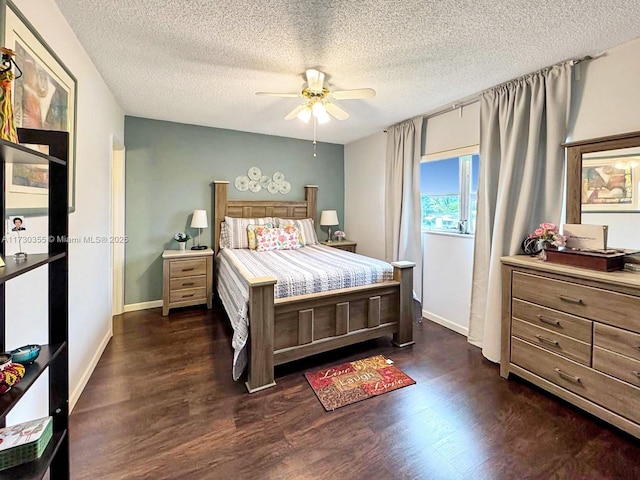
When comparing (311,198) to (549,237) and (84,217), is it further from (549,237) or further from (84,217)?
(549,237)

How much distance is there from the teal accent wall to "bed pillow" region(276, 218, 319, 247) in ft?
1.70

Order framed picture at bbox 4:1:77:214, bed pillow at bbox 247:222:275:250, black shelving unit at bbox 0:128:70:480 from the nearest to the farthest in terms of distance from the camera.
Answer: black shelving unit at bbox 0:128:70:480 → framed picture at bbox 4:1:77:214 → bed pillow at bbox 247:222:275:250

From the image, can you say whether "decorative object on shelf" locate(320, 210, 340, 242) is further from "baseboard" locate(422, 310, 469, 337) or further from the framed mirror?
the framed mirror

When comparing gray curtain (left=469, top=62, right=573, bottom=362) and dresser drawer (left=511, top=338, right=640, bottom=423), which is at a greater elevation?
gray curtain (left=469, top=62, right=573, bottom=362)

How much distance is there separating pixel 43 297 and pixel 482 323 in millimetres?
3308

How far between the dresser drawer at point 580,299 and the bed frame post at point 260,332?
73.2 inches

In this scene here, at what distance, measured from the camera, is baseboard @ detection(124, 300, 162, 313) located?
3.77m

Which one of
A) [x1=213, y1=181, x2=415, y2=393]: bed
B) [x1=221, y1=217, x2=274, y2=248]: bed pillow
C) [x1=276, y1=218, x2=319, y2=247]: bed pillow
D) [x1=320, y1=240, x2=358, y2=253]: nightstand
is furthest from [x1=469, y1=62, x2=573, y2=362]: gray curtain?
[x1=221, y1=217, x2=274, y2=248]: bed pillow

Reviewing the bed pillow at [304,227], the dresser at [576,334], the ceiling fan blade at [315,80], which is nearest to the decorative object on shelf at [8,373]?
the ceiling fan blade at [315,80]

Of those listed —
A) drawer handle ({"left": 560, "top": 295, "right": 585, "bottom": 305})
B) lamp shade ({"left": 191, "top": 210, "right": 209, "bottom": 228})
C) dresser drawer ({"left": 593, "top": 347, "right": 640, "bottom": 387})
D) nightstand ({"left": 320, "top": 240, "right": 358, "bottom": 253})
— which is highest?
lamp shade ({"left": 191, "top": 210, "right": 209, "bottom": 228})

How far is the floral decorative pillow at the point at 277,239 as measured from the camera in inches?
152

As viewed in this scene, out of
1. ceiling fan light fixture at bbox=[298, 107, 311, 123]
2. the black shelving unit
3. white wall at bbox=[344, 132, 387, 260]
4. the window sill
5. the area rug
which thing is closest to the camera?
the black shelving unit

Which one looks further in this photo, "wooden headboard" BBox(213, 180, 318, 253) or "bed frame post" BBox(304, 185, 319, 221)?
"bed frame post" BBox(304, 185, 319, 221)

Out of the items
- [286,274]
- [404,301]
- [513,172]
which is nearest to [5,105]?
[286,274]
